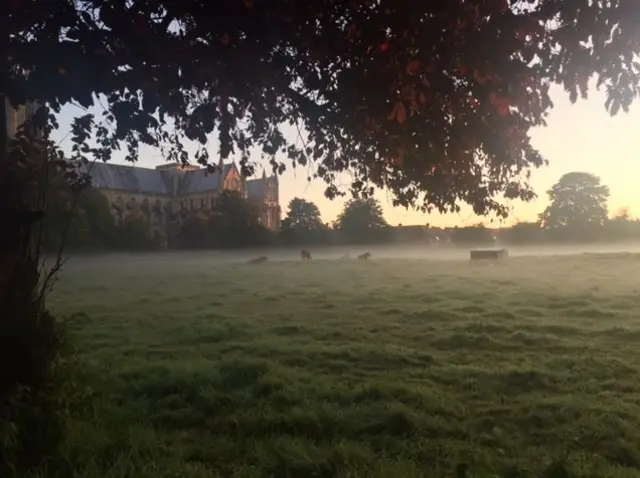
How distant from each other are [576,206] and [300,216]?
19.3 m

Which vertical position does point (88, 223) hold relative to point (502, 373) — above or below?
above

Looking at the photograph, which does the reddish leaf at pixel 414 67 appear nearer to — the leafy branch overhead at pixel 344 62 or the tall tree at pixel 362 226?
the leafy branch overhead at pixel 344 62

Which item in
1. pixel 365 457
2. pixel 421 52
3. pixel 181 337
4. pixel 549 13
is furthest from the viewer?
pixel 181 337

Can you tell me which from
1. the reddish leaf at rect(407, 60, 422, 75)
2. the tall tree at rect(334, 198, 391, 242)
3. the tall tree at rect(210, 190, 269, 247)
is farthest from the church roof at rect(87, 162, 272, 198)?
the tall tree at rect(334, 198, 391, 242)

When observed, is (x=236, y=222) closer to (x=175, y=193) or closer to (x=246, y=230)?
(x=246, y=230)

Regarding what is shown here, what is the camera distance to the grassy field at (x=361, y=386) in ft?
16.4

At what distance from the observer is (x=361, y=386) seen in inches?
296

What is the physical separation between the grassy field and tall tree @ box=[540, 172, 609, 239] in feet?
60.7

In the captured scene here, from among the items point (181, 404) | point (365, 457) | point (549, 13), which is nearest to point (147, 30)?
point (549, 13)

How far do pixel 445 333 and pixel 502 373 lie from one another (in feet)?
11.6

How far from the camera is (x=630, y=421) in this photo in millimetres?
6113

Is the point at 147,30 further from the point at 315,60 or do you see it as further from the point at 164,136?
the point at 164,136

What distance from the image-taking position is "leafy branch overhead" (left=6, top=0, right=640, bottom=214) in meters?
4.17

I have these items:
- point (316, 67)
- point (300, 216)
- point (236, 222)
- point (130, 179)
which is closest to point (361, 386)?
point (316, 67)
